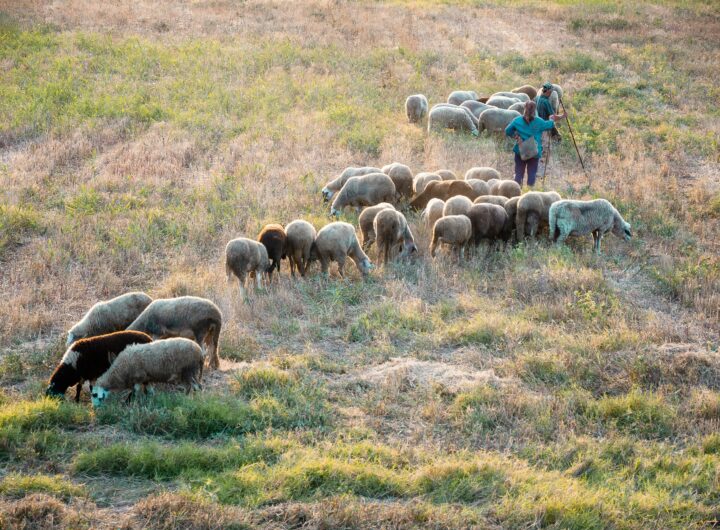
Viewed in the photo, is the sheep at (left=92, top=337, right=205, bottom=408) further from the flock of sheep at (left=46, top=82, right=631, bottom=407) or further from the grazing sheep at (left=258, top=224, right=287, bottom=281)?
the grazing sheep at (left=258, top=224, right=287, bottom=281)

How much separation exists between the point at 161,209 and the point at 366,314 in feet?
19.1

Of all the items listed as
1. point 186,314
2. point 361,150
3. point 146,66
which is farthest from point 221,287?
point 146,66

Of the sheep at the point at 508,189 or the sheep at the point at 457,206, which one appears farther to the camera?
the sheep at the point at 508,189

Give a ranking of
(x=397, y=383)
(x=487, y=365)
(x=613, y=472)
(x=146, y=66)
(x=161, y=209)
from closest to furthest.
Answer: (x=613, y=472) < (x=397, y=383) < (x=487, y=365) < (x=161, y=209) < (x=146, y=66)

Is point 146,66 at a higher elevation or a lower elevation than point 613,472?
higher

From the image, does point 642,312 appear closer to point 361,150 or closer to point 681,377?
point 681,377

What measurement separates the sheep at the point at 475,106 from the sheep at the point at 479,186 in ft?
19.5

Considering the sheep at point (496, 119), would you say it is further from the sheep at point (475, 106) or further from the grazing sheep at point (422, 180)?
the grazing sheep at point (422, 180)

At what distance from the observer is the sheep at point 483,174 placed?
16.0m

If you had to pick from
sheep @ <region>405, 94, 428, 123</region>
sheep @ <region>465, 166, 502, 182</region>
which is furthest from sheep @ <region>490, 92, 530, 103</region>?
sheep @ <region>465, 166, 502, 182</region>

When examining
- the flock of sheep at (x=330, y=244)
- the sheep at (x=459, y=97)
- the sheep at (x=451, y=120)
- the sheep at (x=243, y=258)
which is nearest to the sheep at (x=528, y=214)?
the flock of sheep at (x=330, y=244)

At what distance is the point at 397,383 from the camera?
29.2ft

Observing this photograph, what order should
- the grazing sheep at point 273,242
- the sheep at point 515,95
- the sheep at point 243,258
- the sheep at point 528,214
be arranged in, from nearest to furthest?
the sheep at point 243,258
the grazing sheep at point 273,242
the sheep at point 528,214
the sheep at point 515,95

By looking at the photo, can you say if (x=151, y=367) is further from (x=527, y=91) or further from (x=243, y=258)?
(x=527, y=91)
